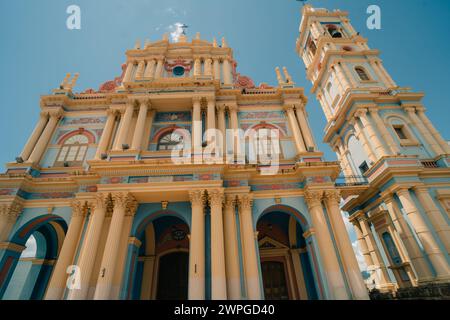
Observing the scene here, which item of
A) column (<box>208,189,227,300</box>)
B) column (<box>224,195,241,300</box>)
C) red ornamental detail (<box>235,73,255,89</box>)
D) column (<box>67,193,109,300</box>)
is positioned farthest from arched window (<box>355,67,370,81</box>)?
column (<box>67,193,109,300</box>)

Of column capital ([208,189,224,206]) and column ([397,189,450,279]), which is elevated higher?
column capital ([208,189,224,206])

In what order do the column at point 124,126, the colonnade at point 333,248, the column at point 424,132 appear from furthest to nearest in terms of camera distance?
1. the column at point 424,132
2. the column at point 124,126
3. the colonnade at point 333,248

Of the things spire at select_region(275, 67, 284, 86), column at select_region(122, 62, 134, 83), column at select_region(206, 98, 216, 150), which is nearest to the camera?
column at select_region(206, 98, 216, 150)

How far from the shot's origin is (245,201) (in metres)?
12.1

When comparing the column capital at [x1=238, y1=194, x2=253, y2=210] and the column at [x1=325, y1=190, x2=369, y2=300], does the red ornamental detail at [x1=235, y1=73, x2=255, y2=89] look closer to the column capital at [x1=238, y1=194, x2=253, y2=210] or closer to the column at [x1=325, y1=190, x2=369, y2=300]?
the column capital at [x1=238, y1=194, x2=253, y2=210]

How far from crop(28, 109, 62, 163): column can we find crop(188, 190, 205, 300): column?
10.3m

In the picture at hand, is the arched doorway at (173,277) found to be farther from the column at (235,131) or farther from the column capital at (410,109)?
the column capital at (410,109)

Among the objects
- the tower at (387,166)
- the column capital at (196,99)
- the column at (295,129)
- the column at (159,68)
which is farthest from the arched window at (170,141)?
the tower at (387,166)

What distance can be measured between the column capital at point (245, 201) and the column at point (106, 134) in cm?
878

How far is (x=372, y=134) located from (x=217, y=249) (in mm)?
13843

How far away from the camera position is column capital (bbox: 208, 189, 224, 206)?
37.0ft

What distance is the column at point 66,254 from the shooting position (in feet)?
32.8

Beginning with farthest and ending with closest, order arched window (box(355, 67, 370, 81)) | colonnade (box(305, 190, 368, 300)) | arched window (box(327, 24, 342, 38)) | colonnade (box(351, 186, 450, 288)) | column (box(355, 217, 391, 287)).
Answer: arched window (box(327, 24, 342, 38))
arched window (box(355, 67, 370, 81))
column (box(355, 217, 391, 287))
colonnade (box(351, 186, 450, 288))
colonnade (box(305, 190, 368, 300))

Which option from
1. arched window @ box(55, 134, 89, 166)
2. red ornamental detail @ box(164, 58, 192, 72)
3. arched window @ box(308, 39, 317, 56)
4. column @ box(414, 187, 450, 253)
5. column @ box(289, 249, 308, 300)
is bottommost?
column @ box(289, 249, 308, 300)
